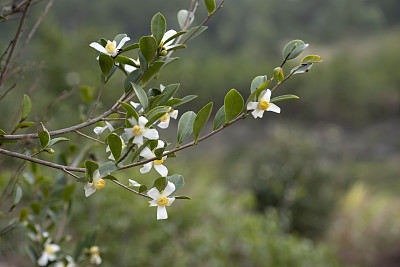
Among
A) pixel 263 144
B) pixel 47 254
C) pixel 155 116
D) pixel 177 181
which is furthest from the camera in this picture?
pixel 263 144

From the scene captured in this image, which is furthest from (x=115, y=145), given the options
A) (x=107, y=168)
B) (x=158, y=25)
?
(x=158, y=25)

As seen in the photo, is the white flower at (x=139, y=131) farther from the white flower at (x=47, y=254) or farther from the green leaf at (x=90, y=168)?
the white flower at (x=47, y=254)

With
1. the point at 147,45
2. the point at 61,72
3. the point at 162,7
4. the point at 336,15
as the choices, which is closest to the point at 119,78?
the point at 61,72

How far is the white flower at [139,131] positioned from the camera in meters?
0.42

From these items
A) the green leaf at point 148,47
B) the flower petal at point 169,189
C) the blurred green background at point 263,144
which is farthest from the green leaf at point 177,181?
the blurred green background at point 263,144

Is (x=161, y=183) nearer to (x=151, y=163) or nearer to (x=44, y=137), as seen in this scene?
(x=151, y=163)

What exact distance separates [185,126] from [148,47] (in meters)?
0.10

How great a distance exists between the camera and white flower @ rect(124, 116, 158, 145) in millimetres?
419

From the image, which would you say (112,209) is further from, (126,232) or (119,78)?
(119,78)

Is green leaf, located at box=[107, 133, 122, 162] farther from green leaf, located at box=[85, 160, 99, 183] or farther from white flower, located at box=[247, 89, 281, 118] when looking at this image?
white flower, located at box=[247, 89, 281, 118]

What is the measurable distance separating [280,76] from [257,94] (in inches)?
1.4

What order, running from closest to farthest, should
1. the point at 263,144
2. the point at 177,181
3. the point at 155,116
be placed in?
the point at 155,116, the point at 177,181, the point at 263,144

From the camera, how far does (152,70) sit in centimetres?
49

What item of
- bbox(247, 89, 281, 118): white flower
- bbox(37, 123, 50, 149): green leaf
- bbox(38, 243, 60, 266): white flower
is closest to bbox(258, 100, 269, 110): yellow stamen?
bbox(247, 89, 281, 118): white flower
